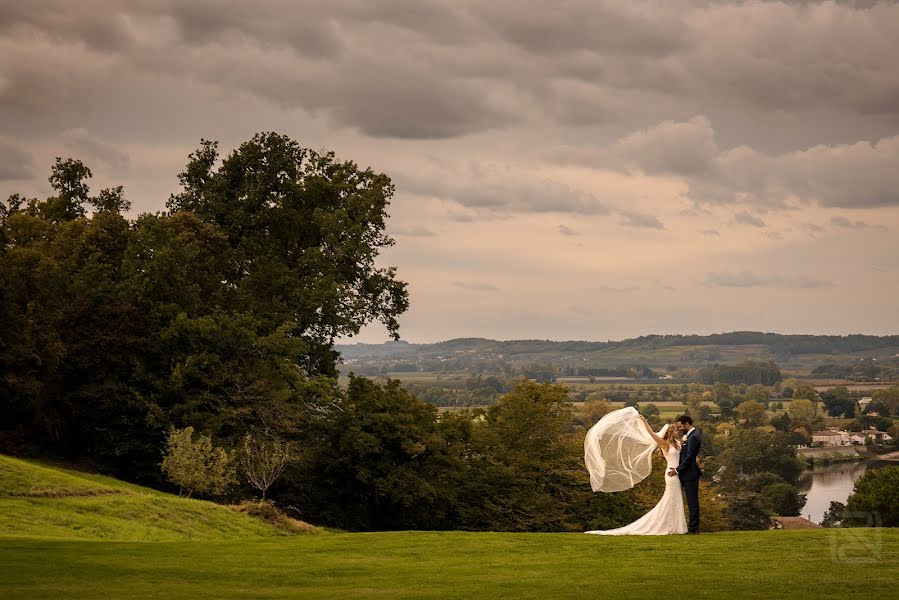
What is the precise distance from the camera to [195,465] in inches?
1721

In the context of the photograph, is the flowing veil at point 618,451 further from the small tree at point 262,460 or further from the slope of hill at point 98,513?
the small tree at point 262,460

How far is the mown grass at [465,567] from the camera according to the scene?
15.4 m

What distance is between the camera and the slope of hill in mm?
28141

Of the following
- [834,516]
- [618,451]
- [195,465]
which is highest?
[618,451]

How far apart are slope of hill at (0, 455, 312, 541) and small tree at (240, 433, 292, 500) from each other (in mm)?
7676

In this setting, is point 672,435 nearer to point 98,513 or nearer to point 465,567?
point 465,567

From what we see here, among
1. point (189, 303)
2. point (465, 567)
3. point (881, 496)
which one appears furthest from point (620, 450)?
point (189, 303)

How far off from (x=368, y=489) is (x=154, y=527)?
24.0m

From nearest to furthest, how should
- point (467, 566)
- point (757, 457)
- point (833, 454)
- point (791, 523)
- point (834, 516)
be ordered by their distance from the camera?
point (467, 566)
point (791, 523)
point (834, 516)
point (757, 457)
point (833, 454)

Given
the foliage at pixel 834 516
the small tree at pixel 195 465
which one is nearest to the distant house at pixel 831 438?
the foliage at pixel 834 516

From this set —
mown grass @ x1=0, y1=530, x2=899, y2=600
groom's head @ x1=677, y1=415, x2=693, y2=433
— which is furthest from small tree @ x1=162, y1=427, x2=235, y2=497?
groom's head @ x1=677, y1=415, x2=693, y2=433

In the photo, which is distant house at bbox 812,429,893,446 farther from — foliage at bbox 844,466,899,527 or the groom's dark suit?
the groom's dark suit

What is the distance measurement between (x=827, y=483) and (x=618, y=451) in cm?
13361

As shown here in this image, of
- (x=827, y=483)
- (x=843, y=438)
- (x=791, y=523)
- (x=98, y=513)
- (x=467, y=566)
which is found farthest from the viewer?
(x=843, y=438)
